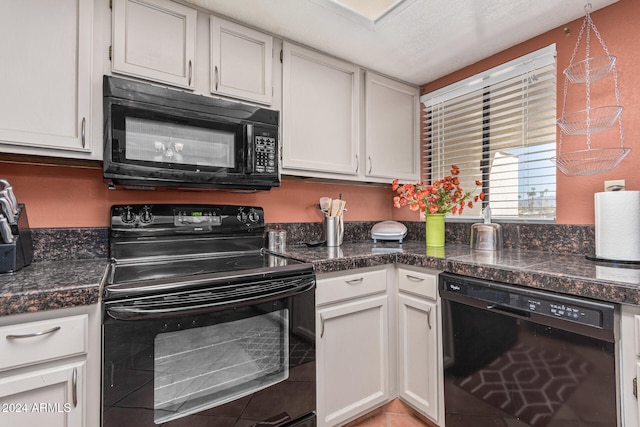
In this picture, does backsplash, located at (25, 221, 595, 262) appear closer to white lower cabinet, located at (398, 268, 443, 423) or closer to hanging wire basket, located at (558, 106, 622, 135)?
hanging wire basket, located at (558, 106, 622, 135)

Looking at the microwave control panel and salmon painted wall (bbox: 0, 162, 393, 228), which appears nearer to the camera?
salmon painted wall (bbox: 0, 162, 393, 228)

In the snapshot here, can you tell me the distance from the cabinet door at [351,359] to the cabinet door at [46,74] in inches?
54.4

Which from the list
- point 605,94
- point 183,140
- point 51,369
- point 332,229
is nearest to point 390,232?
point 332,229

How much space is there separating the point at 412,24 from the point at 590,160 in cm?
117

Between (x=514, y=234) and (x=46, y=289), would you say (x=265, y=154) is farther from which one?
(x=514, y=234)

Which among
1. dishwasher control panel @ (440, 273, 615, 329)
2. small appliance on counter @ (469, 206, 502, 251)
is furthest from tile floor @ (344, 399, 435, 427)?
small appliance on counter @ (469, 206, 502, 251)

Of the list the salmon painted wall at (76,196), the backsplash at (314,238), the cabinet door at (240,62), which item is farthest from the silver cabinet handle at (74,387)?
the cabinet door at (240,62)

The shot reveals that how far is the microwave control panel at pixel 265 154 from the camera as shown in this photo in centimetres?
165

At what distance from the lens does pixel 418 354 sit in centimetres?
165

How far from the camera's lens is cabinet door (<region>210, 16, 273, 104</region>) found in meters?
1.59

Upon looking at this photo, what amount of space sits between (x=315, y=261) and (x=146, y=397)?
82 centimetres

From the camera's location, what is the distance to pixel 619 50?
4.97ft

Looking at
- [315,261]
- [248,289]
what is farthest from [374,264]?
[248,289]

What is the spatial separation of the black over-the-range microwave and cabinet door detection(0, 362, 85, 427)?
29.8 inches
